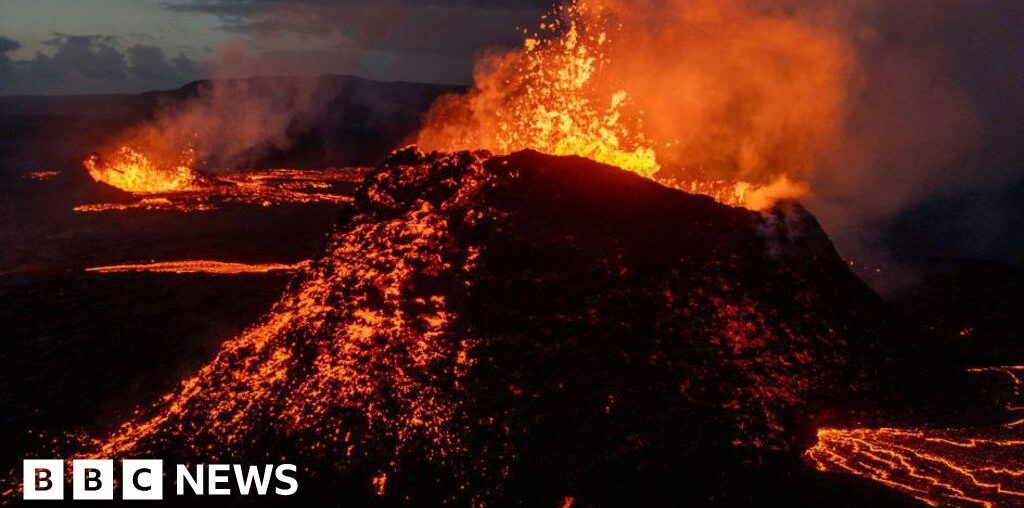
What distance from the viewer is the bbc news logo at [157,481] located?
5.37 metres

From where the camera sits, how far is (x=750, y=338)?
6.26m

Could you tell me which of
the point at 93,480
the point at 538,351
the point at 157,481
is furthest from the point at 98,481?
the point at 538,351

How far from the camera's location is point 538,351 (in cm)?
587

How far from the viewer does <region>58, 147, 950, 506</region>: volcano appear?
17.1 ft

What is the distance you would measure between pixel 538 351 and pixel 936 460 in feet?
11.2

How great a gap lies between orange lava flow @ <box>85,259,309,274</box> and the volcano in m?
6.18

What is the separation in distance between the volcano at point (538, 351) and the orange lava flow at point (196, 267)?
618cm

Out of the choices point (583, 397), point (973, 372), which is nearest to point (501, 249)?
point (583, 397)

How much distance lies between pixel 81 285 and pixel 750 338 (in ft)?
35.3

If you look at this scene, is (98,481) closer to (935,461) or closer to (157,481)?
(157,481)

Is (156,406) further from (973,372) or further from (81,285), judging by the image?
(973,372)

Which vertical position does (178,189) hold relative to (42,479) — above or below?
above

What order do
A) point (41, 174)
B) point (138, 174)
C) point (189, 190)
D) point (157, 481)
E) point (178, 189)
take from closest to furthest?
point (157, 481), point (189, 190), point (178, 189), point (138, 174), point (41, 174)

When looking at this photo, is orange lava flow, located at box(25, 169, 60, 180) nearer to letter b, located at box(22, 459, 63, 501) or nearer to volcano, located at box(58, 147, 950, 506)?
letter b, located at box(22, 459, 63, 501)
